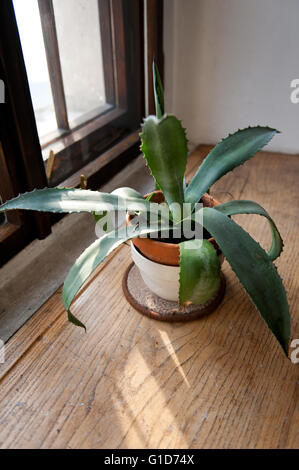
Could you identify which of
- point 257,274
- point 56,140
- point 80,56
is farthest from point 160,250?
point 80,56

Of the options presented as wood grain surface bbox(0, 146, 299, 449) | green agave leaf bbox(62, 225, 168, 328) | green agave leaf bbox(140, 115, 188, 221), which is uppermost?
green agave leaf bbox(140, 115, 188, 221)

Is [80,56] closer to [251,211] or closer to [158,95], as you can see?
[158,95]

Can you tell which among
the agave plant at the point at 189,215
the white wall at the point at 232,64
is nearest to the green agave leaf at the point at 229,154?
the agave plant at the point at 189,215

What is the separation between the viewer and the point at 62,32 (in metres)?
1.08

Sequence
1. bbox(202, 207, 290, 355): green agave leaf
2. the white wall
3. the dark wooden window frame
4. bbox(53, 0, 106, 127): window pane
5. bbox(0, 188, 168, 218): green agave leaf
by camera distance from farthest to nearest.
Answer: the white wall → bbox(53, 0, 106, 127): window pane → the dark wooden window frame → bbox(0, 188, 168, 218): green agave leaf → bbox(202, 207, 290, 355): green agave leaf

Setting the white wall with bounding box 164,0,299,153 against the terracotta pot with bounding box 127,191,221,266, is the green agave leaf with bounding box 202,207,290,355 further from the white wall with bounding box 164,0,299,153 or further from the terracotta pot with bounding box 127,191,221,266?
the white wall with bounding box 164,0,299,153

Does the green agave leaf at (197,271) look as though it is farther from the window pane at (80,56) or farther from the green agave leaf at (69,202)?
the window pane at (80,56)

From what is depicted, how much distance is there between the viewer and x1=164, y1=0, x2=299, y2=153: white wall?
138cm

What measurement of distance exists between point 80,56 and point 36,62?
→ 0.74 feet

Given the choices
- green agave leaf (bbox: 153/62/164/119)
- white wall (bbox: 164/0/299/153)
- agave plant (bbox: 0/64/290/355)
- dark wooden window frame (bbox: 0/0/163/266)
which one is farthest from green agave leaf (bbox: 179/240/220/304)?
white wall (bbox: 164/0/299/153)

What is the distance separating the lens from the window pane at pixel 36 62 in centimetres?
92

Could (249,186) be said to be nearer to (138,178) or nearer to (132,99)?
(138,178)

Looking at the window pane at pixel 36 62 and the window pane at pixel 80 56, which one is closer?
the window pane at pixel 36 62

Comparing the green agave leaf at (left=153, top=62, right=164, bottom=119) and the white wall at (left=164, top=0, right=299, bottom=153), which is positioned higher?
the green agave leaf at (left=153, top=62, right=164, bottom=119)
